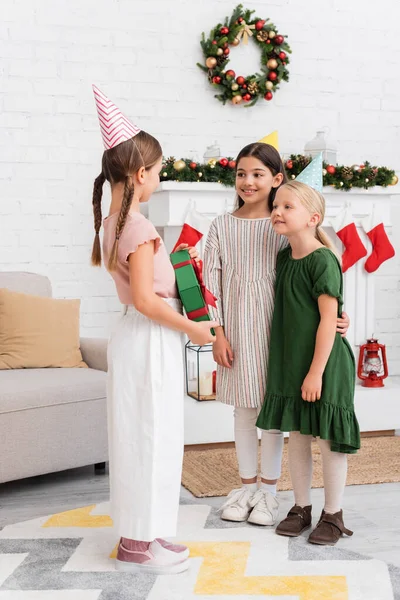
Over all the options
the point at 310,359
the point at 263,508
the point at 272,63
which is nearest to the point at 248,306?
the point at 310,359

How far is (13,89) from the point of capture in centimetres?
390

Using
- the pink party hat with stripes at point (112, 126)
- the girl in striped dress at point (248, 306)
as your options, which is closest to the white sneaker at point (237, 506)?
the girl in striped dress at point (248, 306)

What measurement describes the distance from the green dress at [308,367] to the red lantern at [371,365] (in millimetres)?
1546

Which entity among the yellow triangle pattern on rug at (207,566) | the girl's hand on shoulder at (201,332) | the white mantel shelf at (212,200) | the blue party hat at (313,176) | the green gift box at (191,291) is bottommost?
the yellow triangle pattern on rug at (207,566)

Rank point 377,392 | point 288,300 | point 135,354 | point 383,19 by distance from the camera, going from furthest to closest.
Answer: point 383,19 < point 377,392 < point 288,300 < point 135,354

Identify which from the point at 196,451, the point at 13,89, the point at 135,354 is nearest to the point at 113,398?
the point at 135,354

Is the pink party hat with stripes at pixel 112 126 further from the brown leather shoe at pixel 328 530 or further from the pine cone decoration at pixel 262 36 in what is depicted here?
the pine cone decoration at pixel 262 36

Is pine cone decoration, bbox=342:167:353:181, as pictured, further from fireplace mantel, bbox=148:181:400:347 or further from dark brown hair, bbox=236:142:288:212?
dark brown hair, bbox=236:142:288:212

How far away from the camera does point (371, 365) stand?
3.91m

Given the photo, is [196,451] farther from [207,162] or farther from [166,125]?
[166,125]

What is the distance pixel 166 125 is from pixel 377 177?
1124mm

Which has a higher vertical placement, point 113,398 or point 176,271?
point 176,271

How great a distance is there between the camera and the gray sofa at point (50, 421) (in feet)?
9.46

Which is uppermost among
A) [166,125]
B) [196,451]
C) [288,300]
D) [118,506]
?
[166,125]
